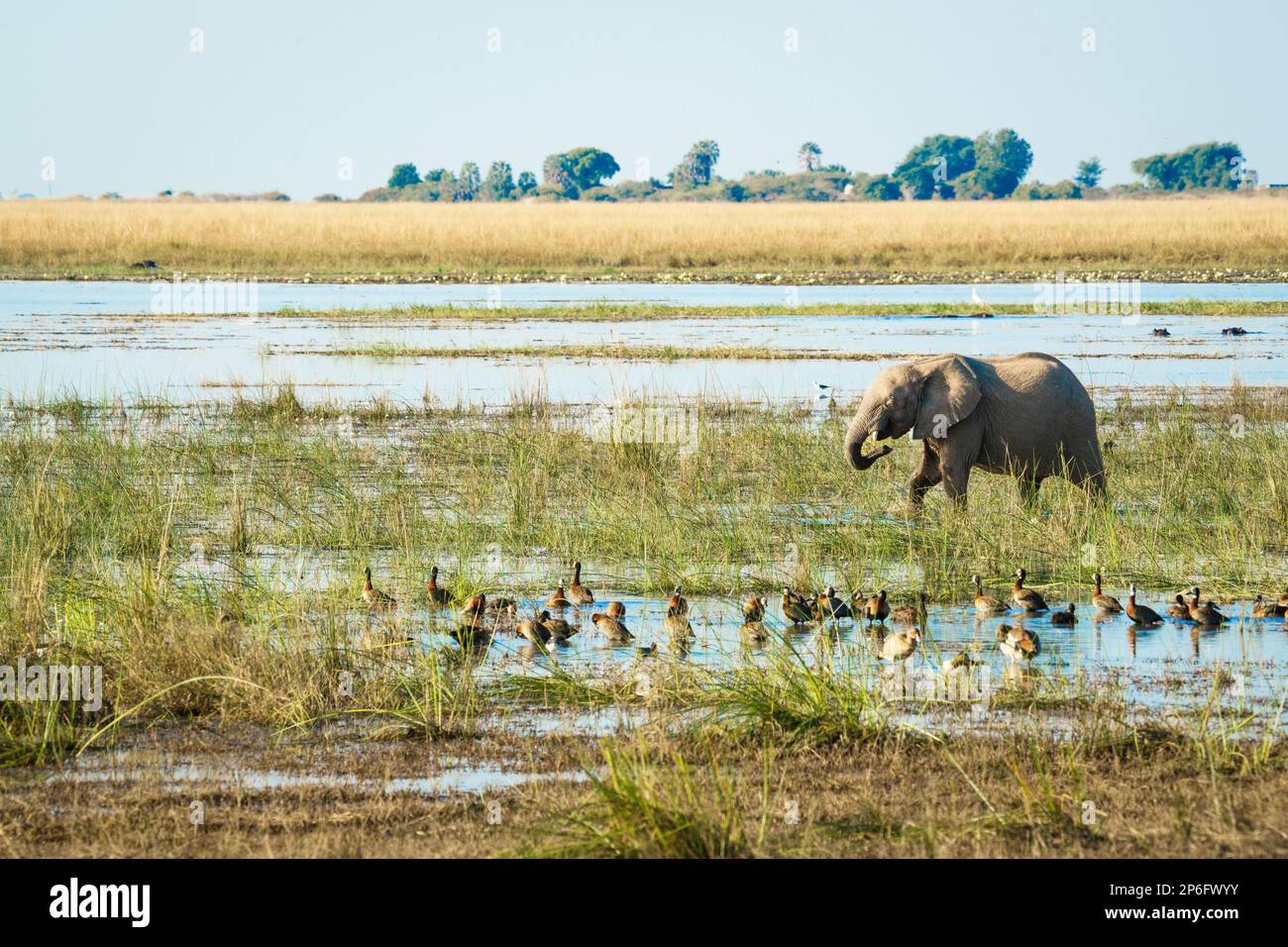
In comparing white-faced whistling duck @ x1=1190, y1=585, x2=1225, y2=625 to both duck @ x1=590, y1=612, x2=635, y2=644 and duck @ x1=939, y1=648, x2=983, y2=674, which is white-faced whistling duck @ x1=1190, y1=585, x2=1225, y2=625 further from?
duck @ x1=590, y1=612, x2=635, y2=644

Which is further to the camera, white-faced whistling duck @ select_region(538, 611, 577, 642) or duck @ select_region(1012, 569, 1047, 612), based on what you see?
duck @ select_region(1012, 569, 1047, 612)

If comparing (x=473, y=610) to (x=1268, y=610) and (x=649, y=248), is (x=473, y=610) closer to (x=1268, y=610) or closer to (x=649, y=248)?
(x=1268, y=610)

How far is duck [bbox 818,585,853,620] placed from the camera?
359 inches

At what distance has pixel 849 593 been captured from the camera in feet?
32.5

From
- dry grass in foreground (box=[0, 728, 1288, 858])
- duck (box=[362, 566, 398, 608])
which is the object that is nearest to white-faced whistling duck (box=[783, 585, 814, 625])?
duck (box=[362, 566, 398, 608])

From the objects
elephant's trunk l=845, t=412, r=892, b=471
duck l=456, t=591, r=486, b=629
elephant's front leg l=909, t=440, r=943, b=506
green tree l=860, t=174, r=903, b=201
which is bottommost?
duck l=456, t=591, r=486, b=629

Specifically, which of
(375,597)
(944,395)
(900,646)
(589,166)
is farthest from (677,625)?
(589,166)

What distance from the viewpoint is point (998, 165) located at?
15025cm

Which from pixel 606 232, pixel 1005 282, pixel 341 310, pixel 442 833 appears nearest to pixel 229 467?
pixel 442 833

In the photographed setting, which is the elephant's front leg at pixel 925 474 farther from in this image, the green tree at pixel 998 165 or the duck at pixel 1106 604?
the green tree at pixel 998 165

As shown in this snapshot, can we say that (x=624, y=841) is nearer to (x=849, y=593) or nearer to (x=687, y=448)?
(x=849, y=593)

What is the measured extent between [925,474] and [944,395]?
75 cm

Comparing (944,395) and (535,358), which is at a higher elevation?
(944,395)
